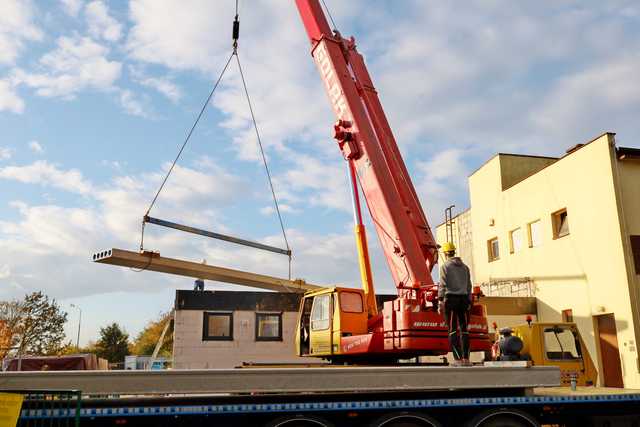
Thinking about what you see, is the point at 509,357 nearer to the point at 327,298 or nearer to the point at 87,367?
the point at 327,298

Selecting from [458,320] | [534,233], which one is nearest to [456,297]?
[458,320]

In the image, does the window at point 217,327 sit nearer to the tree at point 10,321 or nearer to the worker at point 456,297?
the worker at point 456,297

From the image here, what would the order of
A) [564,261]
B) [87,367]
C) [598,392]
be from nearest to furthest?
[598,392] < [87,367] < [564,261]

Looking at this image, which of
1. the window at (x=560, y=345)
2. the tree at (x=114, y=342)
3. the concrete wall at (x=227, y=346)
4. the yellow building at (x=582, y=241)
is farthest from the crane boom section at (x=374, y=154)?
the tree at (x=114, y=342)

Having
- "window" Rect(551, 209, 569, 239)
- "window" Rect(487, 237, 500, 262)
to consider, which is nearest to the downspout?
"window" Rect(551, 209, 569, 239)

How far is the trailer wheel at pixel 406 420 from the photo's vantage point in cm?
729

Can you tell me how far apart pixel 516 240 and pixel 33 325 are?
4510cm

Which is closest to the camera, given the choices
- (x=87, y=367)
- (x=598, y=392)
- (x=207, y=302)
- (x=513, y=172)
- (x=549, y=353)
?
(x=598, y=392)

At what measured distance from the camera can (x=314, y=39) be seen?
1380 centimetres

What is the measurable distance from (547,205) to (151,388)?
1948 centimetres

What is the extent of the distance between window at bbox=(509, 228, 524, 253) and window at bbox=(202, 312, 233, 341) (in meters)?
11.8

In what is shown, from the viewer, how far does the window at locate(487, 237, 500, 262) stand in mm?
26623

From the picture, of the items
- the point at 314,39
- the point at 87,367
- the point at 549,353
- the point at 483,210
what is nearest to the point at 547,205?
the point at 483,210

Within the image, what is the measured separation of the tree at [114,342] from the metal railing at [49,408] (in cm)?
6586
